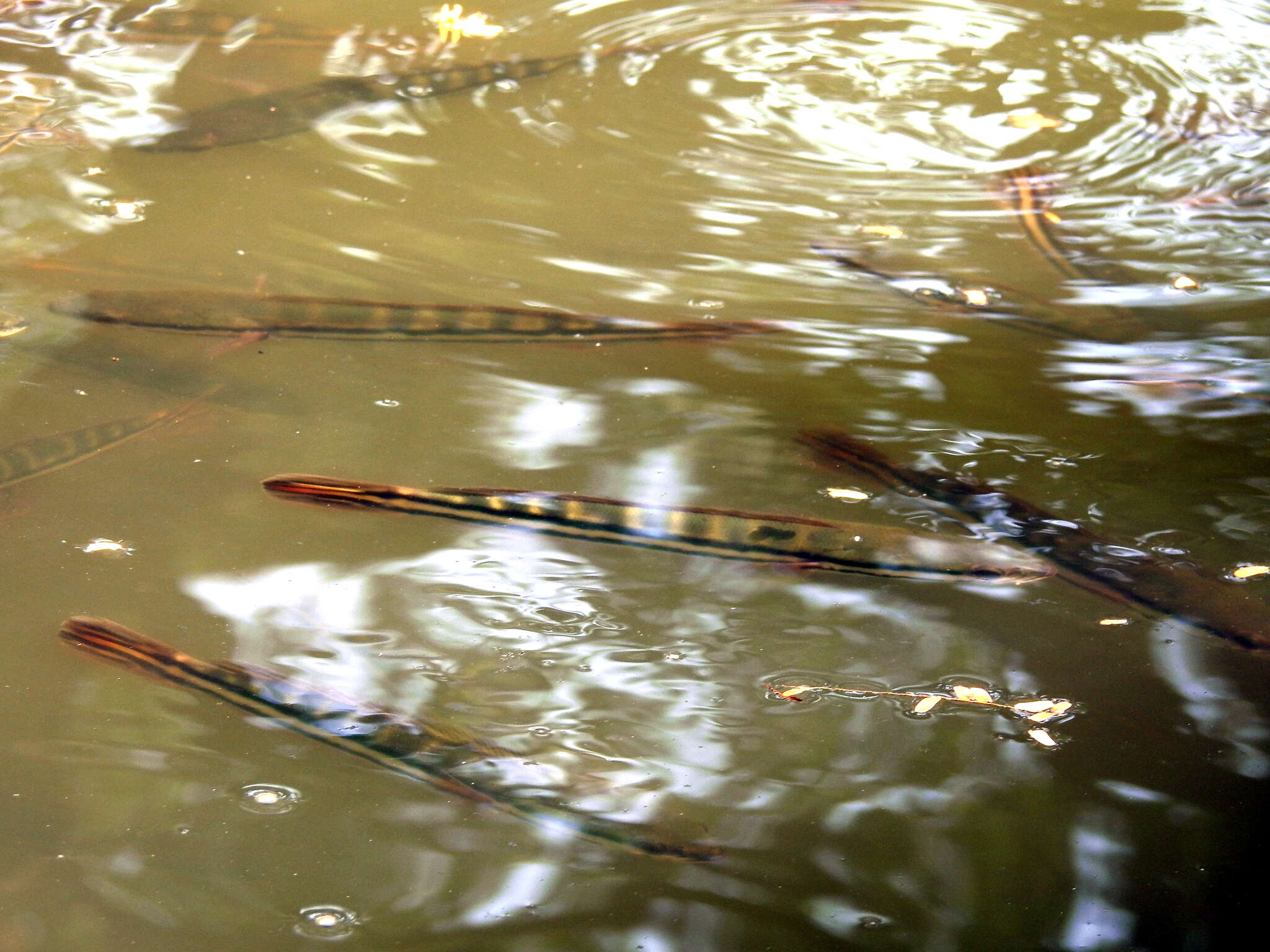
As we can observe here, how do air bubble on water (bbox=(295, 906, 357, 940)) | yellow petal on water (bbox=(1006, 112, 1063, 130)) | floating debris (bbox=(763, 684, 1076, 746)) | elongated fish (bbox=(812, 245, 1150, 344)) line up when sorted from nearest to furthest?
air bubble on water (bbox=(295, 906, 357, 940)), floating debris (bbox=(763, 684, 1076, 746)), elongated fish (bbox=(812, 245, 1150, 344)), yellow petal on water (bbox=(1006, 112, 1063, 130))

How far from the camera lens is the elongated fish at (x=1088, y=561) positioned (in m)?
1.91

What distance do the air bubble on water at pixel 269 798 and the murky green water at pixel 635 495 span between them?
0.5 inches

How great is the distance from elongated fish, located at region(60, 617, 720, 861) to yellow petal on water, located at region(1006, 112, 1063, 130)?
3.14 meters

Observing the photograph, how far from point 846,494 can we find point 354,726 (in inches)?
42.8

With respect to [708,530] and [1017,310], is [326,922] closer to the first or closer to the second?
[708,530]

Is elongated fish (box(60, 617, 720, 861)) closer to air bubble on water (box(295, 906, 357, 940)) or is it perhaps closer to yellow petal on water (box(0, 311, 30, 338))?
air bubble on water (box(295, 906, 357, 940))

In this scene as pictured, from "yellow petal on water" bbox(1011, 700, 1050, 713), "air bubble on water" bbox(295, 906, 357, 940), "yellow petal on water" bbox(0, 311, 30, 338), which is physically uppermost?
"yellow petal on water" bbox(0, 311, 30, 338)

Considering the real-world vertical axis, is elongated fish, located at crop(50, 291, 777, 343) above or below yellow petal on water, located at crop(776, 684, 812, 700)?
above

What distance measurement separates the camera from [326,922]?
1.44m

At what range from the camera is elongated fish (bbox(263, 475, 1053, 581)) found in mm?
1973

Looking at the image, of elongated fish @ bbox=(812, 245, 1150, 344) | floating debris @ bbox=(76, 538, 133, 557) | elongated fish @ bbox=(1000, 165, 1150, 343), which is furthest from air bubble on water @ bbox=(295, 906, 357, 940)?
elongated fish @ bbox=(1000, 165, 1150, 343)

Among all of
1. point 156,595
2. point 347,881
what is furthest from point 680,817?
point 156,595

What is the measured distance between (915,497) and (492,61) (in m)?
2.68

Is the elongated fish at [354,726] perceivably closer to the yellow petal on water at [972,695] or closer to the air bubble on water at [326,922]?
the air bubble on water at [326,922]
